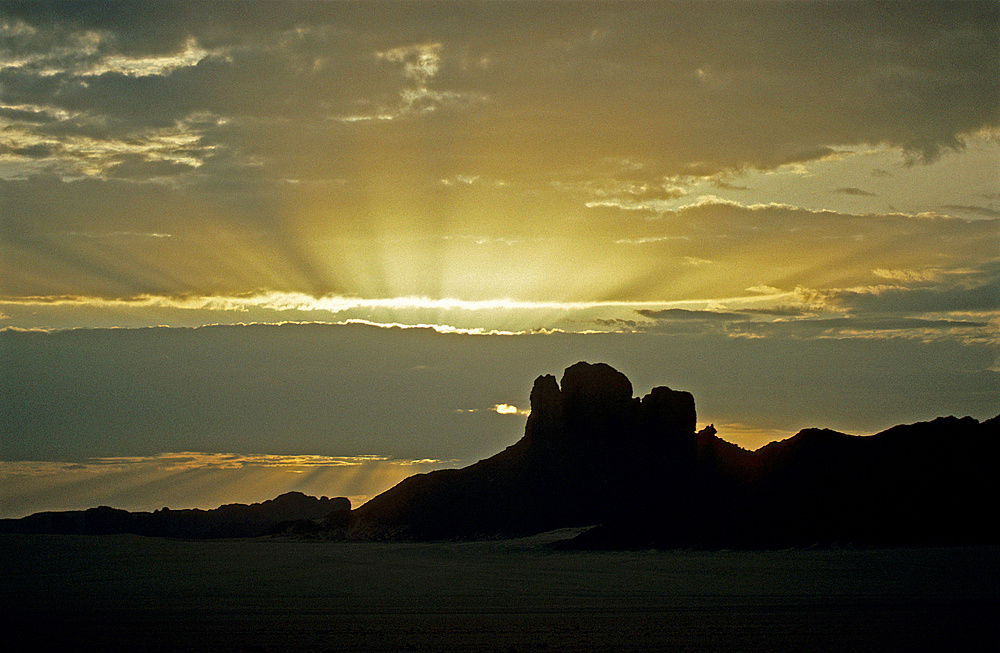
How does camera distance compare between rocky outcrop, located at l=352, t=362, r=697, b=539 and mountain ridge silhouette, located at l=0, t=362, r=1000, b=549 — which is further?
rocky outcrop, located at l=352, t=362, r=697, b=539

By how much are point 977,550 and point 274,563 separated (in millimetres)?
69875

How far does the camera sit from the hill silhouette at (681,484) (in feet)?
360

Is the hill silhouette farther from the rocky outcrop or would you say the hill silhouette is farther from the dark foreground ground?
the dark foreground ground

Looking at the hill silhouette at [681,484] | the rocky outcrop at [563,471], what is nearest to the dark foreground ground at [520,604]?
the hill silhouette at [681,484]

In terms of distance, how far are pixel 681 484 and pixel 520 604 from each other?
350 ft

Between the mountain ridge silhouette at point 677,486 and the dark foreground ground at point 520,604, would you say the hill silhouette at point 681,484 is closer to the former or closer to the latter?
the mountain ridge silhouette at point 677,486

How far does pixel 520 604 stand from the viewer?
4925cm

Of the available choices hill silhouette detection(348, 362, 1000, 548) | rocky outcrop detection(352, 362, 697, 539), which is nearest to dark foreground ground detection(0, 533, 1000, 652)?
hill silhouette detection(348, 362, 1000, 548)

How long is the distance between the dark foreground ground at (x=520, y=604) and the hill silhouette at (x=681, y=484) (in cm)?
1504

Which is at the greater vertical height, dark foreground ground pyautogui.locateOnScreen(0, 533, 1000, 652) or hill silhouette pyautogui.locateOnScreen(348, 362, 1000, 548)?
hill silhouette pyautogui.locateOnScreen(348, 362, 1000, 548)

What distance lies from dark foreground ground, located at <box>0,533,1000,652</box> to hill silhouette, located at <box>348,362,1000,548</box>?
15.0 m

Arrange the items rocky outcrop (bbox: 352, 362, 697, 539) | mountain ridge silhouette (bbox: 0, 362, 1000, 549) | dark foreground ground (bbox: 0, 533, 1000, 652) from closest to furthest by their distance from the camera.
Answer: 1. dark foreground ground (bbox: 0, 533, 1000, 652)
2. mountain ridge silhouette (bbox: 0, 362, 1000, 549)
3. rocky outcrop (bbox: 352, 362, 697, 539)

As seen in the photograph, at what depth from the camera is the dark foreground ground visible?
112 ft

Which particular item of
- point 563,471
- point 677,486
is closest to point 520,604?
point 677,486
